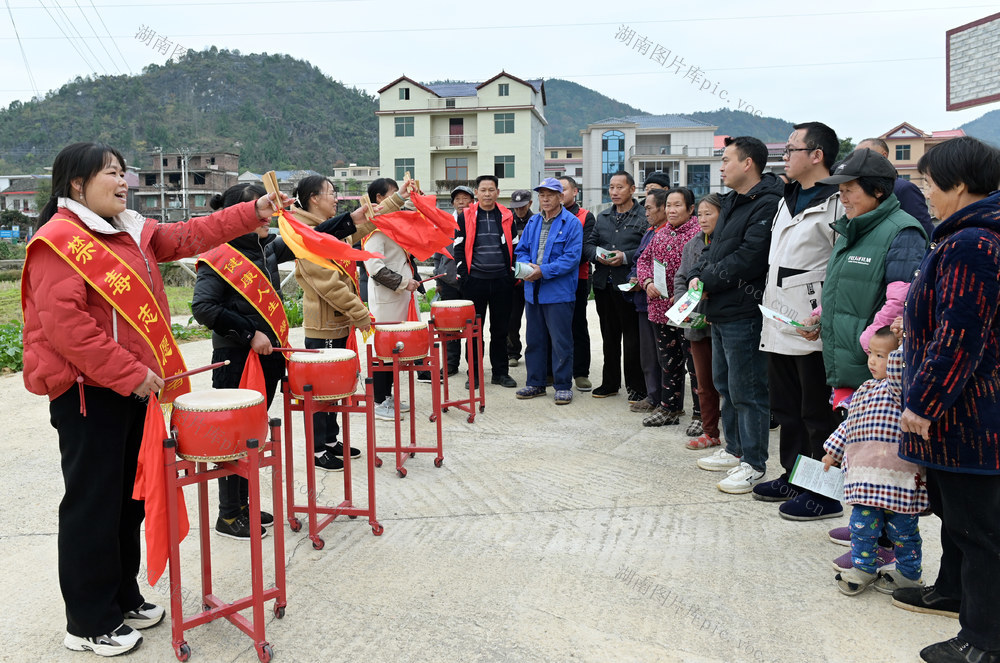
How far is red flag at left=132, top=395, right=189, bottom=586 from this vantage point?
282cm

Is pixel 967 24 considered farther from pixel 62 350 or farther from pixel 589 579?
pixel 62 350

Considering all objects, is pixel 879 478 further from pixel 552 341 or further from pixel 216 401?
pixel 552 341

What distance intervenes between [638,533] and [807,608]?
1017 mm

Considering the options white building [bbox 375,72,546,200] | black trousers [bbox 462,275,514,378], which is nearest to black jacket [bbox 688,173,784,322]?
black trousers [bbox 462,275,514,378]

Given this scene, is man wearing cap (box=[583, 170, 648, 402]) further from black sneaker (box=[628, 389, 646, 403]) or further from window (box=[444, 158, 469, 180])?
window (box=[444, 158, 469, 180])

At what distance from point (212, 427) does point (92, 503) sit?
0.57 meters

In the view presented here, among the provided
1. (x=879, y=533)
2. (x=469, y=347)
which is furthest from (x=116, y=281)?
(x=469, y=347)

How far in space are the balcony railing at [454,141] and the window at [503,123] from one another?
4.59 ft

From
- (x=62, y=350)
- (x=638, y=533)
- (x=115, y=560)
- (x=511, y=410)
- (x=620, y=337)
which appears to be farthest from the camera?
(x=620, y=337)

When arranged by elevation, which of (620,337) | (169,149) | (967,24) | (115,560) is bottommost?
(115,560)

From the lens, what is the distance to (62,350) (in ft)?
8.96

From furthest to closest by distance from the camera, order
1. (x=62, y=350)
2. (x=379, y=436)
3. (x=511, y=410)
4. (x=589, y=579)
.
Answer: (x=511, y=410)
(x=379, y=436)
(x=589, y=579)
(x=62, y=350)

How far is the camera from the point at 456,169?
142 feet

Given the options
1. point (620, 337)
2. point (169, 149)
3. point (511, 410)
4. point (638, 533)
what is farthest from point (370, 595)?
point (169, 149)
